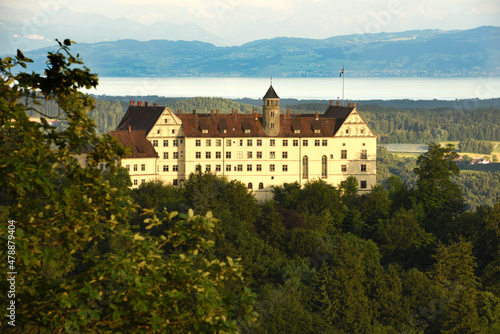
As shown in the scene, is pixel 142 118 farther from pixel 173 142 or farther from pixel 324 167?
pixel 324 167

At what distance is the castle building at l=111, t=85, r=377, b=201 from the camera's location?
93.4 m

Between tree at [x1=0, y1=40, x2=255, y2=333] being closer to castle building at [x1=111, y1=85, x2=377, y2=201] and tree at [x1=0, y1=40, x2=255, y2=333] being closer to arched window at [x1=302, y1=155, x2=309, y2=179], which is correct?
castle building at [x1=111, y1=85, x2=377, y2=201]

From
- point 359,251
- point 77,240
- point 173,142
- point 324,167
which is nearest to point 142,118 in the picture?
point 173,142

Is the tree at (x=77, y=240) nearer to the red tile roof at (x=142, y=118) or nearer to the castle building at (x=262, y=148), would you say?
the castle building at (x=262, y=148)

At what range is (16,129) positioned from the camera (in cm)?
1741

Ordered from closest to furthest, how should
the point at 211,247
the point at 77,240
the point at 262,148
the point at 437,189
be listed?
the point at 77,240, the point at 211,247, the point at 437,189, the point at 262,148

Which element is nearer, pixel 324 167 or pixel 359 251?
pixel 359 251

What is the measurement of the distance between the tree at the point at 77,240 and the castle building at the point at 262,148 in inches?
2936

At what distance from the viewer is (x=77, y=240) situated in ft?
58.1

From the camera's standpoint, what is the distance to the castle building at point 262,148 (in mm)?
93375

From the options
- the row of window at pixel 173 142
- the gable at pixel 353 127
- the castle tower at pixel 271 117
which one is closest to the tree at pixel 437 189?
the gable at pixel 353 127

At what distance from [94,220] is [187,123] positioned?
256ft

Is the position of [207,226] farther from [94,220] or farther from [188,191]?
[188,191]

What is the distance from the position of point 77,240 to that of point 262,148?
253ft
